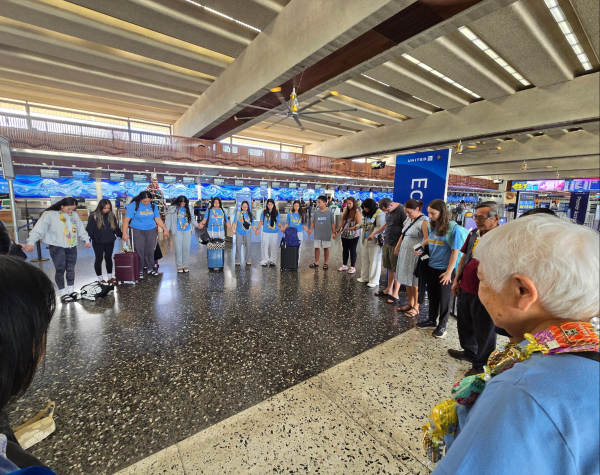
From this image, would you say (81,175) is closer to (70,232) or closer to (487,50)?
(70,232)

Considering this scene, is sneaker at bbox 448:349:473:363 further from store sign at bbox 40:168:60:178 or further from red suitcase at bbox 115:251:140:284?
store sign at bbox 40:168:60:178

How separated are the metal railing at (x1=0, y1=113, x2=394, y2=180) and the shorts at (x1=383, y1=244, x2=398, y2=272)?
985 centimetres

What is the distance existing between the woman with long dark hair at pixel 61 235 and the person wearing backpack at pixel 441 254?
481cm

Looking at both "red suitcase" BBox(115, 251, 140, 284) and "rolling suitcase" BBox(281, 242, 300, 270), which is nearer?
"red suitcase" BBox(115, 251, 140, 284)

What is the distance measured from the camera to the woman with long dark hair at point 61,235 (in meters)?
3.48

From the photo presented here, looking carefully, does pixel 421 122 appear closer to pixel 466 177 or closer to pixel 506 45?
Answer: pixel 506 45

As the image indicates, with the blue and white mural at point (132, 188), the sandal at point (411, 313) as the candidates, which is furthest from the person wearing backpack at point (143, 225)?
the blue and white mural at point (132, 188)

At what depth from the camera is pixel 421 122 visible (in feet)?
36.7

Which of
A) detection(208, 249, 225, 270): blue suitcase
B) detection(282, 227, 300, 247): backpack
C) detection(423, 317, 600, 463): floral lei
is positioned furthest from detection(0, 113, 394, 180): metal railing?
detection(423, 317, 600, 463): floral lei

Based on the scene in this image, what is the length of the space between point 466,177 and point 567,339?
24.8 m

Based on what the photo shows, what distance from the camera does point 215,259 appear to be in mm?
5395

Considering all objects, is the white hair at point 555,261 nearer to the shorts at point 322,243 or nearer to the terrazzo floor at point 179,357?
the terrazzo floor at point 179,357

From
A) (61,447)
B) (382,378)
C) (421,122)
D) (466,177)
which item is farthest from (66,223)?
(466,177)

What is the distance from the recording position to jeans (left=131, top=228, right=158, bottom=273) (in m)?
4.81
